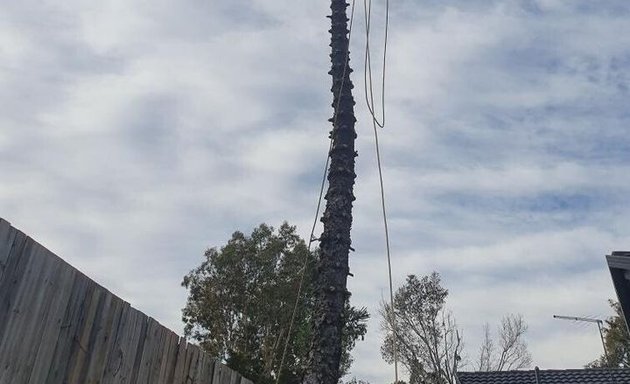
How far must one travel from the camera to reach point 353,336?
21641mm

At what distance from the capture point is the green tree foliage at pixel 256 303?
19.7 meters

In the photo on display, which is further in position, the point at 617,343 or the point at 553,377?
the point at 617,343

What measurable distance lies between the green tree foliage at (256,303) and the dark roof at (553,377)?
522cm

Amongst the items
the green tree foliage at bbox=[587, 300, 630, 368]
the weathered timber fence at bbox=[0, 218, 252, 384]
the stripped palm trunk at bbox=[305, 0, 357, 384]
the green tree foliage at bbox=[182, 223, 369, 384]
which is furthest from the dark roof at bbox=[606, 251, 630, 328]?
the green tree foliage at bbox=[587, 300, 630, 368]

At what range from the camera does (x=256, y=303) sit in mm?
20875

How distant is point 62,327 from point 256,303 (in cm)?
1905

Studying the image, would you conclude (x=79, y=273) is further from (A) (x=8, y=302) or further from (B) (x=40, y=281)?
(A) (x=8, y=302)

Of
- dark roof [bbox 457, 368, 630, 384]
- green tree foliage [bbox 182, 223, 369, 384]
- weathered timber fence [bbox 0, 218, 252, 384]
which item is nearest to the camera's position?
weathered timber fence [bbox 0, 218, 252, 384]

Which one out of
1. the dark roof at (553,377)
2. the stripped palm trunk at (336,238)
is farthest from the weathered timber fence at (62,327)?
the dark roof at (553,377)

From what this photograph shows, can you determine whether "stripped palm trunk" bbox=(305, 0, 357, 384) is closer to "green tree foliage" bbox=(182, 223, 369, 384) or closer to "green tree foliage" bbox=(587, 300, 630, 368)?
"green tree foliage" bbox=(182, 223, 369, 384)

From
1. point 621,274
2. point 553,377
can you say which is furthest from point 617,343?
point 621,274

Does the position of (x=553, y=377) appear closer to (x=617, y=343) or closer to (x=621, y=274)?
(x=621, y=274)

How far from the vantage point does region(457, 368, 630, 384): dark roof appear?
14391 mm

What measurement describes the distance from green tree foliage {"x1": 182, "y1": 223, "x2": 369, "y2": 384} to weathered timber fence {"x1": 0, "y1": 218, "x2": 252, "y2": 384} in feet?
53.4
